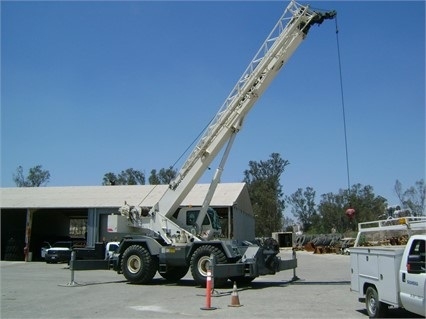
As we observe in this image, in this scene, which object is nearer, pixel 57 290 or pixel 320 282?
pixel 57 290

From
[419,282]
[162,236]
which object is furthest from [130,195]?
[419,282]

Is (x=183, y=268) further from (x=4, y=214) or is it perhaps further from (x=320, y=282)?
(x=4, y=214)

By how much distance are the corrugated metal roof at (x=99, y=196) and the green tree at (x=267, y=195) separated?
38973 millimetres

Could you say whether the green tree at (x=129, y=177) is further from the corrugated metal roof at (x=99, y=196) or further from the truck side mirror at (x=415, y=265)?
the truck side mirror at (x=415, y=265)

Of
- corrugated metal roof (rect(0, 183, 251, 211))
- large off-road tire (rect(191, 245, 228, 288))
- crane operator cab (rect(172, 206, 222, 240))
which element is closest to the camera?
large off-road tire (rect(191, 245, 228, 288))

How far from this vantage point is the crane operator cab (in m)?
20.1

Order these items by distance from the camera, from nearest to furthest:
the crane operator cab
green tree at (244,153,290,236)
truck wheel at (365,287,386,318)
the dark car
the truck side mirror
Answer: the truck side mirror
truck wheel at (365,287,386,318)
the crane operator cab
the dark car
green tree at (244,153,290,236)

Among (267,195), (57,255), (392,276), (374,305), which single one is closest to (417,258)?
(392,276)

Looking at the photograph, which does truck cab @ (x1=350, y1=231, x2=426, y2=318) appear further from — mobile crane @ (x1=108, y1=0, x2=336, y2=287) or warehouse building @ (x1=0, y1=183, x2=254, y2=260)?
warehouse building @ (x1=0, y1=183, x2=254, y2=260)

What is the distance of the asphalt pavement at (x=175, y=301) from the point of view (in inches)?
466

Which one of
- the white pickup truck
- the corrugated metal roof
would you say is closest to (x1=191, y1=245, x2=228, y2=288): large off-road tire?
the white pickup truck

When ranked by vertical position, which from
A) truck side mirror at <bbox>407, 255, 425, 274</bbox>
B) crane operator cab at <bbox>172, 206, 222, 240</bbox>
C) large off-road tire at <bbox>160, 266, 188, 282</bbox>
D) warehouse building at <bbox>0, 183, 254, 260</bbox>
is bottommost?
large off-road tire at <bbox>160, 266, 188, 282</bbox>

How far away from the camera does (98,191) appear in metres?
43.7

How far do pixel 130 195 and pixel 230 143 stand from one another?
23.7m
